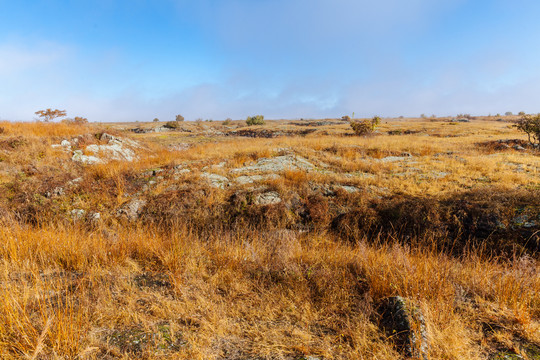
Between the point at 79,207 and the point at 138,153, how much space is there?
8.55 metres

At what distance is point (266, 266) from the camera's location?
3889mm

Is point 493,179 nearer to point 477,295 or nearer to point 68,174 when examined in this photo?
point 477,295

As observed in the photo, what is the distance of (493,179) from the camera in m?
8.58

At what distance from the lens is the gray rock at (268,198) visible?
24.3ft

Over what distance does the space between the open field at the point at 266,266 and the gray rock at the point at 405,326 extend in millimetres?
58

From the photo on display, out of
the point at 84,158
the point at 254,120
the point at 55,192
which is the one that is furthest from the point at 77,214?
the point at 254,120

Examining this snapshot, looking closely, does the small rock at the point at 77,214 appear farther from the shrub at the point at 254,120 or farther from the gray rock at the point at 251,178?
the shrub at the point at 254,120

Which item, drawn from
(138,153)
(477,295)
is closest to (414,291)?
(477,295)

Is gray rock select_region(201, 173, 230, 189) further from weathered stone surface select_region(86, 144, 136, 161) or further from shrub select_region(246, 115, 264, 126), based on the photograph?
shrub select_region(246, 115, 264, 126)

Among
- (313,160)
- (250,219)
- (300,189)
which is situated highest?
(313,160)

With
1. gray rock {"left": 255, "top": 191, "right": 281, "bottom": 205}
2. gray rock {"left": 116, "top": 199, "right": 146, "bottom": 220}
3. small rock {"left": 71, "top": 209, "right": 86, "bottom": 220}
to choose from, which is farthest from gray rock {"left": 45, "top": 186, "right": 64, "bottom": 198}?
gray rock {"left": 255, "top": 191, "right": 281, "bottom": 205}

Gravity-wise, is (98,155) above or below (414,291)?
above

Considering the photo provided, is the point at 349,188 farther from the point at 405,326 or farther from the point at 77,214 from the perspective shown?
the point at 77,214

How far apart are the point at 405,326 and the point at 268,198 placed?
210 inches
